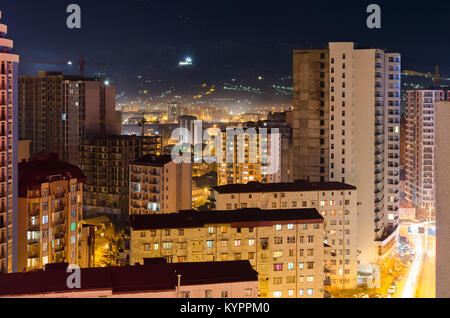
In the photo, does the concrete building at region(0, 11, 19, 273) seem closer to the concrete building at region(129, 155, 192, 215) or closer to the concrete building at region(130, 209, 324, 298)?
the concrete building at region(130, 209, 324, 298)

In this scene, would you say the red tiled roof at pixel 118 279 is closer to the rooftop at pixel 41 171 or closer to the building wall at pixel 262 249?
the building wall at pixel 262 249

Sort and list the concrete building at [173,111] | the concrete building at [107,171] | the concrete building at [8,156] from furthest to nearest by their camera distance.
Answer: the concrete building at [173,111] < the concrete building at [107,171] < the concrete building at [8,156]

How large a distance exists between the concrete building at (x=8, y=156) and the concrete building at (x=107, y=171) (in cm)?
1062

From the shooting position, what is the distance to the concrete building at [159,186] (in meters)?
14.3

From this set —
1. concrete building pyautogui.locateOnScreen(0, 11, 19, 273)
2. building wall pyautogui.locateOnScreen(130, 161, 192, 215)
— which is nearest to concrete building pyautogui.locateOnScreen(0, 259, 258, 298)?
concrete building pyautogui.locateOnScreen(0, 11, 19, 273)

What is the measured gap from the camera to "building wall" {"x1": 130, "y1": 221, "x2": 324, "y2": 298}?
28.6 ft

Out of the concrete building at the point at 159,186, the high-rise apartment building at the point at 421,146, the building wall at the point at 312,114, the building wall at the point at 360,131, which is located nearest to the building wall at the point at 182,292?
the concrete building at the point at 159,186

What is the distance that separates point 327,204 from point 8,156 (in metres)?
6.98

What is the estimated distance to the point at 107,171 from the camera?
64.6 feet

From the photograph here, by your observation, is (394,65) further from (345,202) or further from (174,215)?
(174,215)

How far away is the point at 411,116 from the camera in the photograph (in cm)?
2366

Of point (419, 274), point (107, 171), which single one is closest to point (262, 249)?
point (419, 274)
